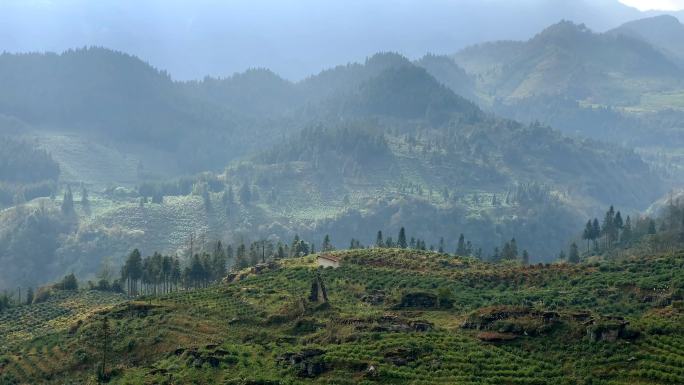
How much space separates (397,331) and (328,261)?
173 feet

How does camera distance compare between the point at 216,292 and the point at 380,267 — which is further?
the point at 380,267

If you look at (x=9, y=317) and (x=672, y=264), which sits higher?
(x=672, y=264)

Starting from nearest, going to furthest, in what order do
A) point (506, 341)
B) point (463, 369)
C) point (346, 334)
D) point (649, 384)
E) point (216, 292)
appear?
1. point (649, 384)
2. point (463, 369)
3. point (506, 341)
4. point (346, 334)
5. point (216, 292)

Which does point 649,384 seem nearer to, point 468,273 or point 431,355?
point 431,355

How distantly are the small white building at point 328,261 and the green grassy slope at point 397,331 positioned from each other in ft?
7.82

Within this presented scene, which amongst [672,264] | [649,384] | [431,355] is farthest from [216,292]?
[649,384]

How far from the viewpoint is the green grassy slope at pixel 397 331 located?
7269 cm

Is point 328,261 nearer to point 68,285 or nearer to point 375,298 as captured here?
point 375,298

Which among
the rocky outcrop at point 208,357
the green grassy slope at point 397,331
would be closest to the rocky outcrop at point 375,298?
the green grassy slope at point 397,331

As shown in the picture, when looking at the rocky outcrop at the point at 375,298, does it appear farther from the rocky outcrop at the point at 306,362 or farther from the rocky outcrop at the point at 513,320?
the rocky outcrop at the point at 306,362

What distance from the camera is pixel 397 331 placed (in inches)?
3354

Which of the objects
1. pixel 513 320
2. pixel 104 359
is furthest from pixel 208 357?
pixel 513 320

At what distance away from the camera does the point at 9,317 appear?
13712cm

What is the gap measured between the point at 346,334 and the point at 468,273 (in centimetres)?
4055
